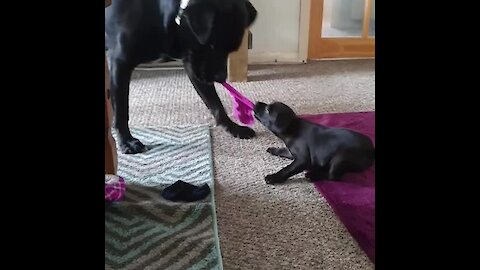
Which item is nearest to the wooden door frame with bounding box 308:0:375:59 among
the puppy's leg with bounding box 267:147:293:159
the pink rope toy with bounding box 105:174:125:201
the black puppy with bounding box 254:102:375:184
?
the puppy's leg with bounding box 267:147:293:159

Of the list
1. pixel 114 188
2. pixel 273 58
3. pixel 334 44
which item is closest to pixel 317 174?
pixel 114 188

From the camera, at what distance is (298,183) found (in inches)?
44.5

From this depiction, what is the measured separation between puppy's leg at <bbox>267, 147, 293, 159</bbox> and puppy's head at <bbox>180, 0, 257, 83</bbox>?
222 mm

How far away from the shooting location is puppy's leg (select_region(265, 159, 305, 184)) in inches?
44.0

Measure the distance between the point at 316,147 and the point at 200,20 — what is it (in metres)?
0.35

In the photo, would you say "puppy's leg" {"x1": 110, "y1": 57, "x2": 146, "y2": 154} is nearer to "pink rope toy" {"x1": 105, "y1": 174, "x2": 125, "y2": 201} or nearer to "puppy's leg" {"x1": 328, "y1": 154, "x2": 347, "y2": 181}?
"pink rope toy" {"x1": 105, "y1": 174, "x2": 125, "y2": 201}

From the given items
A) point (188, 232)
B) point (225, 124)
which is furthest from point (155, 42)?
point (188, 232)

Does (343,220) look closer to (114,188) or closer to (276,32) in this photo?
(114,188)

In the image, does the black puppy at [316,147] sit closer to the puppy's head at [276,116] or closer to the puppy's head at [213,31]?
the puppy's head at [276,116]

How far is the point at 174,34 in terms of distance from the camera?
1152 millimetres

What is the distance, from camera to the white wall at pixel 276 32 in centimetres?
213
